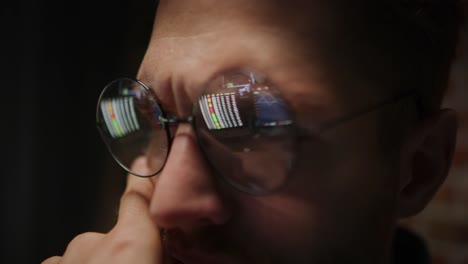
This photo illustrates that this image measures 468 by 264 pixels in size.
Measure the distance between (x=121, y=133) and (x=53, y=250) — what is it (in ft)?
0.88

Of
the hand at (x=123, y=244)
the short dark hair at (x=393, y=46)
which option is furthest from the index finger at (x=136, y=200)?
the short dark hair at (x=393, y=46)

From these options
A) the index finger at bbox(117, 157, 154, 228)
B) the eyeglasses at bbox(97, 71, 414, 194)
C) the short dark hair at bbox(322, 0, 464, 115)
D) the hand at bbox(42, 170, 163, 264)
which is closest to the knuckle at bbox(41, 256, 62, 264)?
the hand at bbox(42, 170, 163, 264)

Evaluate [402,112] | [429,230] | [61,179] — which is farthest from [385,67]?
[429,230]

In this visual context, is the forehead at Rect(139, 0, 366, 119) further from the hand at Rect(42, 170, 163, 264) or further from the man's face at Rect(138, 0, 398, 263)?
the hand at Rect(42, 170, 163, 264)

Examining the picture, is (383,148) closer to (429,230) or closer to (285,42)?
(285,42)

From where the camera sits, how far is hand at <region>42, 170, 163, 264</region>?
0.75 meters

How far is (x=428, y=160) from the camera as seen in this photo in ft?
2.99

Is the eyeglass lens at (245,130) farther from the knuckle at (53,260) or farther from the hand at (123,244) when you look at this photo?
the knuckle at (53,260)

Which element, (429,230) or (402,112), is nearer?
(402,112)

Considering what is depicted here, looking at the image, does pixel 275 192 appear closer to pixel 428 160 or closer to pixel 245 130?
pixel 245 130

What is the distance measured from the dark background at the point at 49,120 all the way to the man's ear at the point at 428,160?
564 mm

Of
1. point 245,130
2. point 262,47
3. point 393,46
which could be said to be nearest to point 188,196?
point 245,130

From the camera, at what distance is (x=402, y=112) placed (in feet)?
2.75

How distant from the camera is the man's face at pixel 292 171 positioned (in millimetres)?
729
